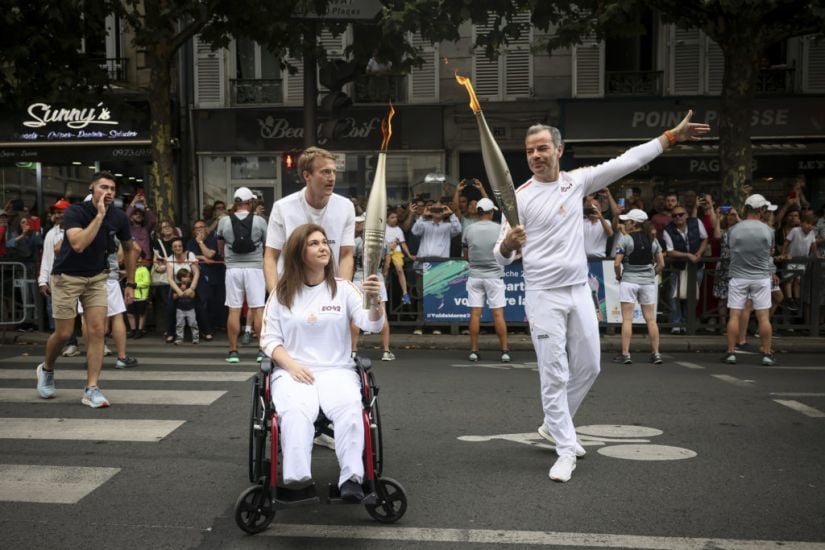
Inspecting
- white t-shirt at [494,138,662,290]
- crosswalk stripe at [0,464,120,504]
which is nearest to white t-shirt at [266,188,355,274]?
white t-shirt at [494,138,662,290]

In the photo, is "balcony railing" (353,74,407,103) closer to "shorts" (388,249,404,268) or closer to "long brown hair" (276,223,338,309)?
"shorts" (388,249,404,268)

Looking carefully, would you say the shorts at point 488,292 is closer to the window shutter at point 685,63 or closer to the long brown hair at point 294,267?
the long brown hair at point 294,267

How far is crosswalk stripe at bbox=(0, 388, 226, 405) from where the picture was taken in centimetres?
769

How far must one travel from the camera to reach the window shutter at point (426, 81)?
69.9ft

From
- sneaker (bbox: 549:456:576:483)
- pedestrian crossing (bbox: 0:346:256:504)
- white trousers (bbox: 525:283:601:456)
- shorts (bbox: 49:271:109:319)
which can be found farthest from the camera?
shorts (bbox: 49:271:109:319)

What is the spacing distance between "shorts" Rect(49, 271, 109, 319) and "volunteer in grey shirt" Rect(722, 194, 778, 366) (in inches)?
285

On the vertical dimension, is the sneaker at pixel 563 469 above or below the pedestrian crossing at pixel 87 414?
above

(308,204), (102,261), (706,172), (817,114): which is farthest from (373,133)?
(308,204)

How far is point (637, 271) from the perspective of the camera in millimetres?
10703

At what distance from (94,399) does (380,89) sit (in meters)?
15.4

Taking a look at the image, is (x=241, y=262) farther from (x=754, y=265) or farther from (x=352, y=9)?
(x=754, y=265)

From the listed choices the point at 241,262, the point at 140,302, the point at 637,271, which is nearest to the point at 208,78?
the point at 140,302

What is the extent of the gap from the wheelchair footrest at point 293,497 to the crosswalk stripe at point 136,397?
3516 millimetres

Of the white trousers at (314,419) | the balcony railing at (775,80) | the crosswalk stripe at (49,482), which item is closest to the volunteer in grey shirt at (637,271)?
the white trousers at (314,419)
